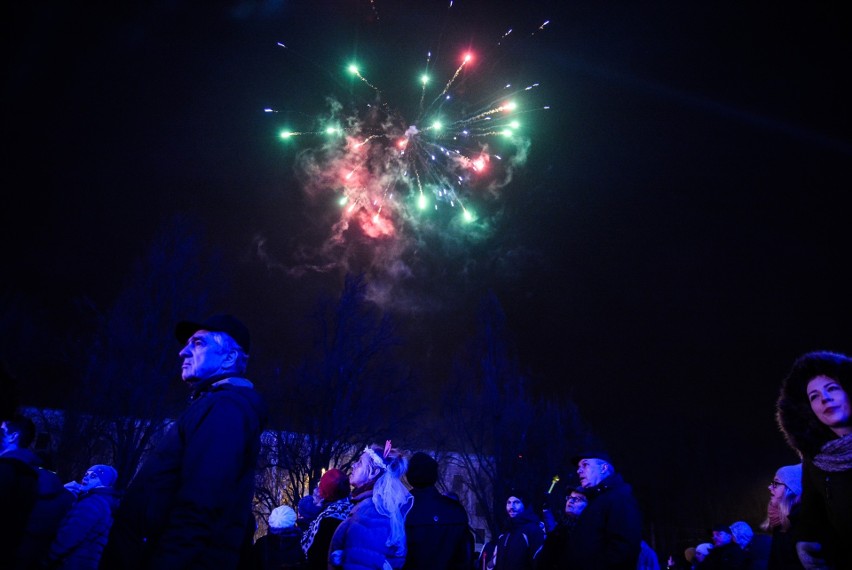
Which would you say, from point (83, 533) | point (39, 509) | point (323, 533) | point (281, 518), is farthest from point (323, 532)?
point (39, 509)

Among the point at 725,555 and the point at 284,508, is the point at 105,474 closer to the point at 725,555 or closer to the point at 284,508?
the point at 284,508

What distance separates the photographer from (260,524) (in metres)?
31.1

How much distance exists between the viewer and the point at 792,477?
3.98 m

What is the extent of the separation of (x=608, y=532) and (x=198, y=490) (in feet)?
13.7

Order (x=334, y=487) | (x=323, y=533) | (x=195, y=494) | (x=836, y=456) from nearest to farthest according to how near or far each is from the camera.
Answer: (x=195, y=494), (x=836, y=456), (x=323, y=533), (x=334, y=487)

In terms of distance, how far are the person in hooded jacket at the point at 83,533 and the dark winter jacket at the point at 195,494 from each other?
2.67 metres

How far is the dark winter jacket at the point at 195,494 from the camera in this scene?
97.6 inches

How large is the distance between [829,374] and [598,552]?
3.09 metres

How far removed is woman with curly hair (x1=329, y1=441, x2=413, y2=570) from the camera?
14.1 ft

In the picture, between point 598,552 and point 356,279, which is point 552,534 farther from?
point 356,279

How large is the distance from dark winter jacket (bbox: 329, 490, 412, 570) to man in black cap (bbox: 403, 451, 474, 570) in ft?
2.71

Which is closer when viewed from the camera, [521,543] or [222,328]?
[222,328]

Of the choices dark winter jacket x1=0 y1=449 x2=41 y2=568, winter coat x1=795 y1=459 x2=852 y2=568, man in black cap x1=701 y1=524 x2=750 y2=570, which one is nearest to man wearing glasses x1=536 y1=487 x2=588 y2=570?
man in black cap x1=701 y1=524 x2=750 y2=570

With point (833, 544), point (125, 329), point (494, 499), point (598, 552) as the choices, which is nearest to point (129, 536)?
point (833, 544)
